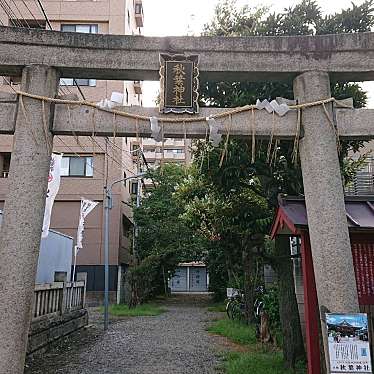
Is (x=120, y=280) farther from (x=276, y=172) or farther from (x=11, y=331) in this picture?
(x=11, y=331)

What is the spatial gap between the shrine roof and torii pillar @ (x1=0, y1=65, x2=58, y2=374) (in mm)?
3712

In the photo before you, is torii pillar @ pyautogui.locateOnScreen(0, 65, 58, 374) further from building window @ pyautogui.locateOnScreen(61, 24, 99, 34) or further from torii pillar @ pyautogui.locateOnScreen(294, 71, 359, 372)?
building window @ pyautogui.locateOnScreen(61, 24, 99, 34)

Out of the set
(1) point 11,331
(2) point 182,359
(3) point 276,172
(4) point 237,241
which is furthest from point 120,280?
(1) point 11,331

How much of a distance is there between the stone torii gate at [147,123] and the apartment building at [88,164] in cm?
1882

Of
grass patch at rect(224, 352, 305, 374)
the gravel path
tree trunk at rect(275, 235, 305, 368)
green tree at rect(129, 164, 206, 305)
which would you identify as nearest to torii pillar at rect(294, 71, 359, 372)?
tree trunk at rect(275, 235, 305, 368)

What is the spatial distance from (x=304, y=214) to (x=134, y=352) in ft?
23.4

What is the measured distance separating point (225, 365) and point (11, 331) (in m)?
5.68

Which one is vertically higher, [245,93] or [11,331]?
[245,93]

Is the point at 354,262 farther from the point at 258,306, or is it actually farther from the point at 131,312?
the point at 131,312

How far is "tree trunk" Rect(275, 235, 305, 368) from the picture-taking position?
905 cm

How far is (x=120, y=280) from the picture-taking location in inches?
1099

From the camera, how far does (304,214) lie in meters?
6.87

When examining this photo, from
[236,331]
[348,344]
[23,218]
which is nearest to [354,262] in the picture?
[348,344]

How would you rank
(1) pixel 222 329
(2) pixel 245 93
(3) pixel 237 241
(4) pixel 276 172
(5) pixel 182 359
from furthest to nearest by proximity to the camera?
(1) pixel 222 329
(3) pixel 237 241
(5) pixel 182 359
(4) pixel 276 172
(2) pixel 245 93
